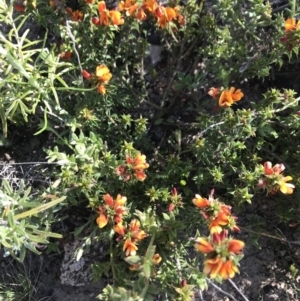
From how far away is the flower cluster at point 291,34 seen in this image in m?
2.53

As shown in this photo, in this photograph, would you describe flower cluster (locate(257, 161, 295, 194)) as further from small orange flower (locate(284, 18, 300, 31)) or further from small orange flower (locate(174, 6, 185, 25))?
small orange flower (locate(174, 6, 185, 25))

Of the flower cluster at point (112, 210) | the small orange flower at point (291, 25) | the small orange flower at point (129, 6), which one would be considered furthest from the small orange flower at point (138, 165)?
the small orange flower at point (291, 25)

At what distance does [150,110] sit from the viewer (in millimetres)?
3303

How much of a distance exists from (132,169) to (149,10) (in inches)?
37.5

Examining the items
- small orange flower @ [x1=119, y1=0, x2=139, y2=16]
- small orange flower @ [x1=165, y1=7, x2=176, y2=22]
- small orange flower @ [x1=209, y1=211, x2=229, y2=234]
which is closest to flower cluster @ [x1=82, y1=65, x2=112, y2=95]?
small orange flower @ [x1=119, y1=0, x2=139, y2=16]

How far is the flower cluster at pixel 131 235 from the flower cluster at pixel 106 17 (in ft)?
3.72

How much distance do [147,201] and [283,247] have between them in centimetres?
94

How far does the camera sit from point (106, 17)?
263 cm

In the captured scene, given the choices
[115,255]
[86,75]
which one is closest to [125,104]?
[86,75]

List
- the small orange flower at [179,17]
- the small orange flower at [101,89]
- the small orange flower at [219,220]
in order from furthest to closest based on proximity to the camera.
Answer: the small orange flower at [179,17]
the small orange flower at [101,89]
the small orange flower at [219,220]

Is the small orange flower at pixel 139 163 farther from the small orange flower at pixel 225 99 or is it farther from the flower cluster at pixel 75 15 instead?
the flower cluster at pixel 75 15

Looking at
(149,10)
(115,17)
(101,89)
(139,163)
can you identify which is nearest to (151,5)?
(149,10)

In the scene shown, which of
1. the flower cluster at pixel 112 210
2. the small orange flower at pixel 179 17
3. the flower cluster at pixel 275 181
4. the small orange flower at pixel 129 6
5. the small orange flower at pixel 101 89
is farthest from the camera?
the small orange flower at pixel 179 17

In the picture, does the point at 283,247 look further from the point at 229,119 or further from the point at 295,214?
the point at 229,119
